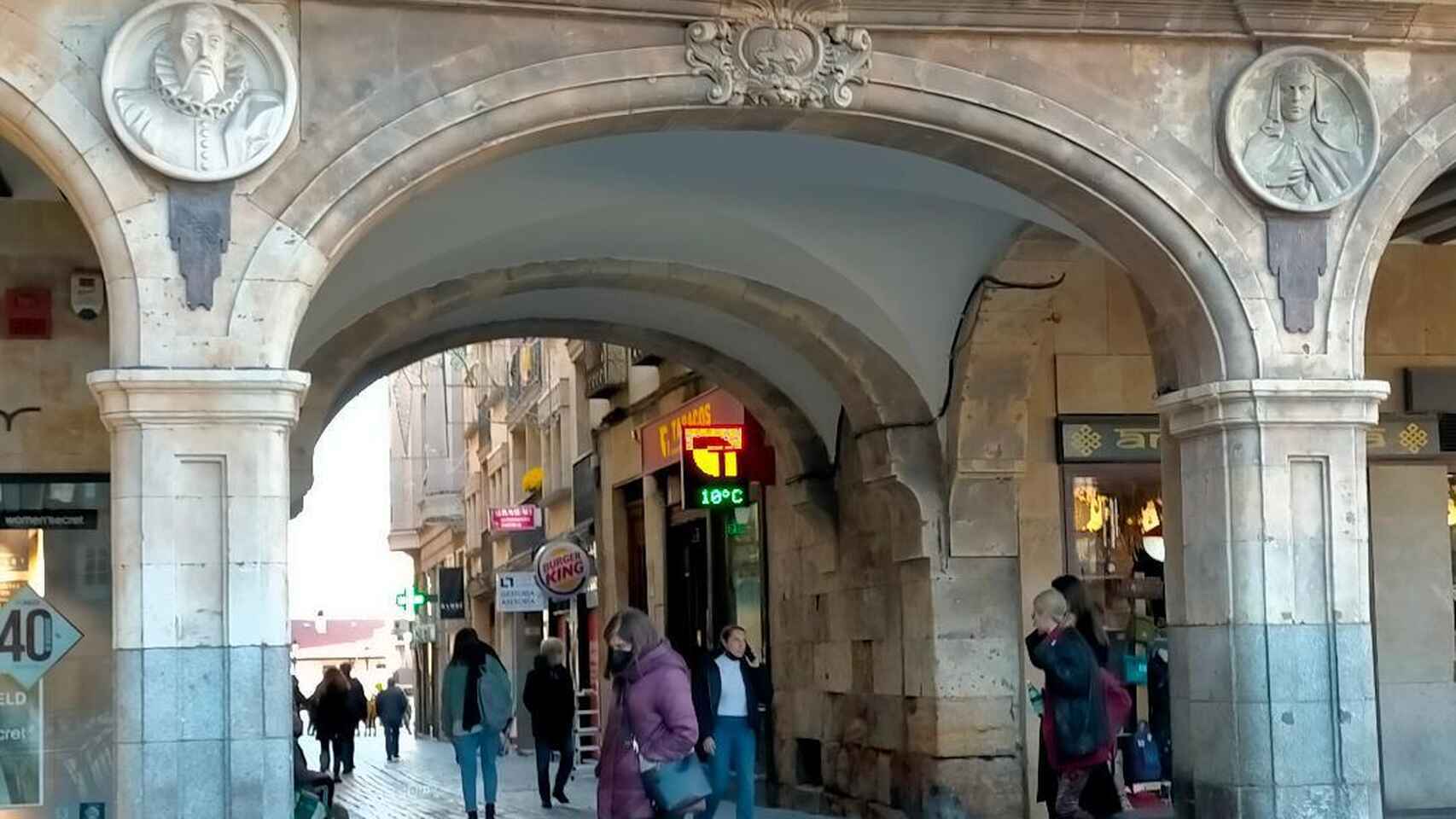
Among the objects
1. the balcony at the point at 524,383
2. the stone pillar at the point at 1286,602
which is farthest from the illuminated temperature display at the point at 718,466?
the balcony at the point at 524,383

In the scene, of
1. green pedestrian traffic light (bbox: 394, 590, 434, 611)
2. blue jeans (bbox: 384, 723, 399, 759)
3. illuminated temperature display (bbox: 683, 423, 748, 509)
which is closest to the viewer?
illuminated temperature display (bbox: 683, 423, 748, 509)

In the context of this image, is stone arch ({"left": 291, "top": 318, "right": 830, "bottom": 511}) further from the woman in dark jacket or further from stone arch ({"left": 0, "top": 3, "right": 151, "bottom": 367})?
stone arch ({"left": 0, "top": 3, "right": 151, "bottom": 367})

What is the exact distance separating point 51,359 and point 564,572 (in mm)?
11237

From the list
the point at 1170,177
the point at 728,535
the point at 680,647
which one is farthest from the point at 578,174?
the point at 680,647

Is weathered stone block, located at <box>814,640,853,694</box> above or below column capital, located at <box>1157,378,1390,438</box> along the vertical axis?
below

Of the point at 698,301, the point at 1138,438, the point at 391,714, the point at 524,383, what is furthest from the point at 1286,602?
the point at 524,383

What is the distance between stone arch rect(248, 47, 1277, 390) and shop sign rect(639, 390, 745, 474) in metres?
8.35

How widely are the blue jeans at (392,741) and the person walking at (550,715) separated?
12.4 metres

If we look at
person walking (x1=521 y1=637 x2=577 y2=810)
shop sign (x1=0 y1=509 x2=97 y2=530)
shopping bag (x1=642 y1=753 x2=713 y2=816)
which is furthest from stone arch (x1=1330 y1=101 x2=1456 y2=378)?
person walking (x1=521 y1=637 x2=577 y2=810)

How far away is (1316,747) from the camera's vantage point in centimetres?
1084

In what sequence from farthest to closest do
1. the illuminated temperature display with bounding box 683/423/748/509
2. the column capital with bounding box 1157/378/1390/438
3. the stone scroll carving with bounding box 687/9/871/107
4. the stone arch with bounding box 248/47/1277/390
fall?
the illuminated temperature display with bounding box 683/423/748/509, the column capital with bounding box 1157/378/1390/438, the stone scroll carving with bounding box 687/9/871/107, the stone arch with bounding box 248/47/1277/390

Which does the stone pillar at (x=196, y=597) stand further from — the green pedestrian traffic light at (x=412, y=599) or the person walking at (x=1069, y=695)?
the green pedestrian traffic light at (x=412, y=599)

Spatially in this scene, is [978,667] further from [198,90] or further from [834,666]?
[198,90]

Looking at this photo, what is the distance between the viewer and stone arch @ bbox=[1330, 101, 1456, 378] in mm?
11094
